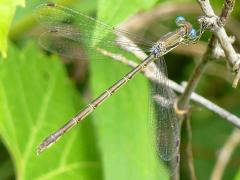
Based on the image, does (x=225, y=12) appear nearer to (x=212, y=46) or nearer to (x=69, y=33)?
(x=212, y=46)

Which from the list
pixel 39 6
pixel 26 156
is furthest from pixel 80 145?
pixel 39 6

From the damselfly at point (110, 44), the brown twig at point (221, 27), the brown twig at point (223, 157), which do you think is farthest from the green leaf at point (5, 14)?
the brown twig at point (223, 157)

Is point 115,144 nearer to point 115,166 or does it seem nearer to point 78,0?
point 115,166

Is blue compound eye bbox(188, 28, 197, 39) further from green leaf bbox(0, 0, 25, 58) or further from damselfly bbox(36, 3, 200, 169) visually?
green leaf bbox(0, 0, 25, 58)

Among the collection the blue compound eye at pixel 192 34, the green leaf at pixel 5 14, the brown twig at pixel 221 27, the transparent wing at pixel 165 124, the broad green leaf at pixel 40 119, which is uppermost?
the brown twig at pixel 221 27

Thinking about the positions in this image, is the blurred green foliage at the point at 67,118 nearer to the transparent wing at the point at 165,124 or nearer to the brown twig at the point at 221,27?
the transparent wing at the point at 165,124
